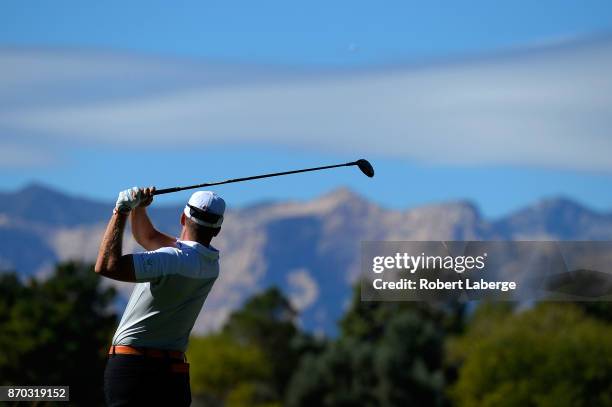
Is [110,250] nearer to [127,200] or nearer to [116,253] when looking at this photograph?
[116,253]

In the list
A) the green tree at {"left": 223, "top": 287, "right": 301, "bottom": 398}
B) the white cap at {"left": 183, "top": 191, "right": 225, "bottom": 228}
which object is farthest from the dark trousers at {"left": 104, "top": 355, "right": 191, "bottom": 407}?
the green tree at {"left": 223, "top": 287, "right": 301, "bottom": 398}

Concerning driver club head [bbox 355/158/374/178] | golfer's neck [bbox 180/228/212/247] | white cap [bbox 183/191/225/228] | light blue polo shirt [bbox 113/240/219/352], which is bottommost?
light blue polo shirt [bbox 113/240/219/352]

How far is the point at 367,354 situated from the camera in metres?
113

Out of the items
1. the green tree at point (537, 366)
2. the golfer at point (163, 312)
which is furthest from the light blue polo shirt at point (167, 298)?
the green tree at point (537, 366)

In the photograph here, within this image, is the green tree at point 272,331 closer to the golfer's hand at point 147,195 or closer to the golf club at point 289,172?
the golf club at point 289,172

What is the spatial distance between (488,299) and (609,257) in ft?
174

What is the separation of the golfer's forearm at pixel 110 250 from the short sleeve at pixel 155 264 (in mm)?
133

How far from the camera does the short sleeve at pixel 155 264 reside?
34.8 ft

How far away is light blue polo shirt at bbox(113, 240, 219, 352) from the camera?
10922mm

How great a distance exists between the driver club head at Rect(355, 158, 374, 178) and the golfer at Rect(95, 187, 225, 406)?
2670 millimetres

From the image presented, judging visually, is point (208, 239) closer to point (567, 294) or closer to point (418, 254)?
point (418, 254)

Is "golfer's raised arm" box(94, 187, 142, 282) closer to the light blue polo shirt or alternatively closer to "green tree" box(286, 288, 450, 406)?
the light blue polo shirt

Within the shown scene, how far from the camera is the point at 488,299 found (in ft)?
434

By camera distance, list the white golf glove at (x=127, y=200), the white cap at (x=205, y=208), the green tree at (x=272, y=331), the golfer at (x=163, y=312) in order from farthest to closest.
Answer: the green tree at (x=272, y=331) → the white cap at (x=205, y=208) → the golfer at (x=163, y=312) → the white golf glove at (x=127, y=200)
